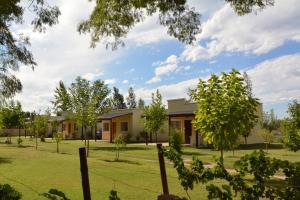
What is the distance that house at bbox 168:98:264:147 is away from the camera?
121 ft

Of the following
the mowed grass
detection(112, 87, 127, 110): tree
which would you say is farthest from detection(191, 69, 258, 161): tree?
detection(112, 87, 127, 110): tree

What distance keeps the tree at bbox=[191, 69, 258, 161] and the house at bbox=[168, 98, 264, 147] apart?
20999 mm

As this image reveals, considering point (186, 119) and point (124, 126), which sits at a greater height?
point (186, 119)

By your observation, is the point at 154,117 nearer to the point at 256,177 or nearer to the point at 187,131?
the point at 187,131

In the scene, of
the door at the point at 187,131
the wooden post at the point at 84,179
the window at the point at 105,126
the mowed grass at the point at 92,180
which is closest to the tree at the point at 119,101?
the window at the point at 105,126

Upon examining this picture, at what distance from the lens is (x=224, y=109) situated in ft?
46.9

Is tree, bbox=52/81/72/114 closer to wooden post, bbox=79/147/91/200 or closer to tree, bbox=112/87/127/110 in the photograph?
wooden post, bbox=79/147/91/200

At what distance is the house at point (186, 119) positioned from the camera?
36.9 m

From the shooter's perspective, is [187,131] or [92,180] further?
[187,131]

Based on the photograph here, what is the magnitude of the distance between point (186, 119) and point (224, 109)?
24815 millimetres

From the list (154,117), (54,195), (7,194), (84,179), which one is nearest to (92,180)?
(84,179)

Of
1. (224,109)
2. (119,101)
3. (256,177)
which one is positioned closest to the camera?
(256,177)

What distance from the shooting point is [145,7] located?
30.7ft

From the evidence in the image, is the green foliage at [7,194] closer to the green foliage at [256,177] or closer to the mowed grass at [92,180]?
the green foliage at [256,177]
